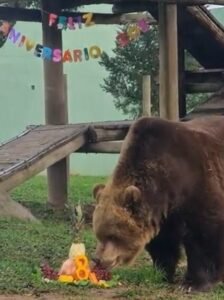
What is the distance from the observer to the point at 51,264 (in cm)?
623

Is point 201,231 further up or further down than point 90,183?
further up

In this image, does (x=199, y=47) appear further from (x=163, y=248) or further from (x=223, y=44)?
(x=163, y=248)

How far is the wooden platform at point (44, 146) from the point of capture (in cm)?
840

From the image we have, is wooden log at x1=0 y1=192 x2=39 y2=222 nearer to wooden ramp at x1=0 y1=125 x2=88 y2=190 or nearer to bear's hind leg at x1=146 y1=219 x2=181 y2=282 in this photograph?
wooden ramp at x1=0 y1=125 x2=88 y2=190

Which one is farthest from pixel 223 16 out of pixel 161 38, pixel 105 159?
pixel 161 38

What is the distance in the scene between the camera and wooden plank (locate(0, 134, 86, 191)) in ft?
27.2

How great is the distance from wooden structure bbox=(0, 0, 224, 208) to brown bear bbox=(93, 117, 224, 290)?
10.2ft

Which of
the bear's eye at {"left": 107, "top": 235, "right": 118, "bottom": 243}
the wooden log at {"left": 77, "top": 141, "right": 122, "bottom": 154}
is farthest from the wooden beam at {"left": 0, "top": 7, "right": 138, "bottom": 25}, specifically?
the bear's eye at {"left": 107, "top": 235, "right": 118, "bottom": 243}

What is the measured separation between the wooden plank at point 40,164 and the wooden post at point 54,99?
47.2 inches

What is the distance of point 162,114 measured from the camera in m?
9.12

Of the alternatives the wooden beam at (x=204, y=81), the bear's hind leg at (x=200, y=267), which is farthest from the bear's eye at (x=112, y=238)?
the wooden beam at (x=204, y=81)

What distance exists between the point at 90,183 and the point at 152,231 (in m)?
9.97

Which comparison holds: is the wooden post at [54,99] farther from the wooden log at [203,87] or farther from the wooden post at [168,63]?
the wooden post at [168,63]

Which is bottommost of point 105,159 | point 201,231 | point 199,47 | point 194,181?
point 105,159
